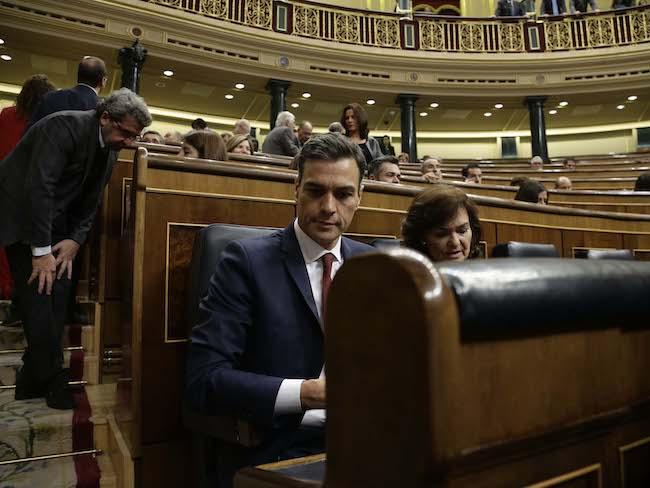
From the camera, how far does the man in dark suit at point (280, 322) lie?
797 millimetres

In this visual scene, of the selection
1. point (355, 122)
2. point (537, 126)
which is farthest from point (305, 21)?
point (355, 122)

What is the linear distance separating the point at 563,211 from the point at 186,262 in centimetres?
201

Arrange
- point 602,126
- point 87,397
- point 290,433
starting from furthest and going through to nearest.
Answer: point 602,126
point 87,397
point 290,433

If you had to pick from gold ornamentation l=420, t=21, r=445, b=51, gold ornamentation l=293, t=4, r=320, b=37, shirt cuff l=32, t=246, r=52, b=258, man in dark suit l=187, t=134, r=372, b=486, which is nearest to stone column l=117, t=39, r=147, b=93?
gold ornamentation l=293, t=4, r=320, b=37

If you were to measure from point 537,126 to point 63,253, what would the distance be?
8261mm

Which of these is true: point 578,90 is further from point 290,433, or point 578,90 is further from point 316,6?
point 290,433

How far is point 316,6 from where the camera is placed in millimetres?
7566

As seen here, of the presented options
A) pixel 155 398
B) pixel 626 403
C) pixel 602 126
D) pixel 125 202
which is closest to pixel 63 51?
pixel 125 202

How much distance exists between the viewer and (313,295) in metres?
0.94

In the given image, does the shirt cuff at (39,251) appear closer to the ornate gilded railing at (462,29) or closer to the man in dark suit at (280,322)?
the man in dark suit at (280,322)

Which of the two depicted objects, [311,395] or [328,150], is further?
[328,150]

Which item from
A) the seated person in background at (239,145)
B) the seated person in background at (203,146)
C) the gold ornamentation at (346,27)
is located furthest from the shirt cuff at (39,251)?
the gold ornamentation at (346,27)

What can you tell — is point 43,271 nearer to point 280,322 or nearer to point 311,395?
point 280,322

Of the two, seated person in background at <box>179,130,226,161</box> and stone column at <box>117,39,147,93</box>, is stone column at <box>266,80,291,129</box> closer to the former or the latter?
stone column at <box>117,39,147,93</box>
